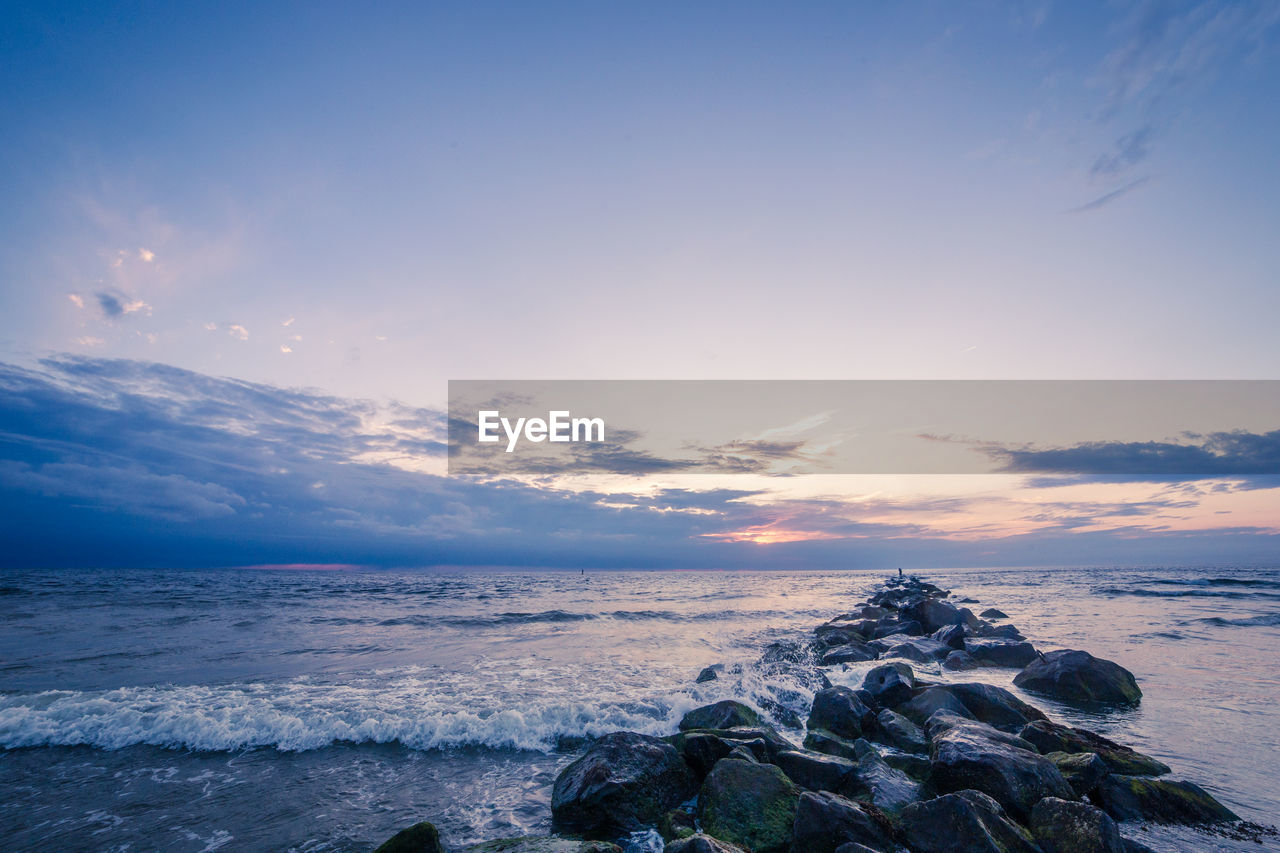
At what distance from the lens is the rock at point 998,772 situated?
20.9 feet

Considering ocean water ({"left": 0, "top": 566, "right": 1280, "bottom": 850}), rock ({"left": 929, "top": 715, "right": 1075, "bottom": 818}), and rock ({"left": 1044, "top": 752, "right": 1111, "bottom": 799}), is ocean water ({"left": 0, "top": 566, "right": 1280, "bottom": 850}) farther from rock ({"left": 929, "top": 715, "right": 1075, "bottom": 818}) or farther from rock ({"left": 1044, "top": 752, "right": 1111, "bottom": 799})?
rock ({"left": 929, "top": 715, "right": 1075, "bottom": 818})

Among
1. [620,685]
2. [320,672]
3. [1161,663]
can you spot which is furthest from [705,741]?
[1161,663]

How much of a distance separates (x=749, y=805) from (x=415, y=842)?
3836mm

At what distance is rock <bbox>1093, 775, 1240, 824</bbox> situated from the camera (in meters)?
6.33

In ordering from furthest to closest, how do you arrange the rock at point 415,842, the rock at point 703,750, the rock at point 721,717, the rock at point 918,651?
1. the rock at point 918,651
2. the rock at point 721,717
3. the rock at point 703,750
4. the rock at point 415,842

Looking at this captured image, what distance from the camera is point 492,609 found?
33.1 meters

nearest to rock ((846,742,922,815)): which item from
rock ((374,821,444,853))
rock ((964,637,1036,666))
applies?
rock ((374,821,444,853))

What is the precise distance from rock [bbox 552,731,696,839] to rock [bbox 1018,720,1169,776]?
5.80 meters

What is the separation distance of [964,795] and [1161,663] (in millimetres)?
14824

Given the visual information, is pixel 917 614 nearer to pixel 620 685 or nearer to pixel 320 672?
pixel 620 685

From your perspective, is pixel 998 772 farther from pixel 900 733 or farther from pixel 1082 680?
pixel 1082 680

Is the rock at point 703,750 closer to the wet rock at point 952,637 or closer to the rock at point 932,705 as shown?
the rock at point 932,705

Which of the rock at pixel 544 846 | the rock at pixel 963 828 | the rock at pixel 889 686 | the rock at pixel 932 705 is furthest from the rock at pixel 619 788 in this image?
the rock at pixel 889 686

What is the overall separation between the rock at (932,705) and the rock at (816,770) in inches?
135
